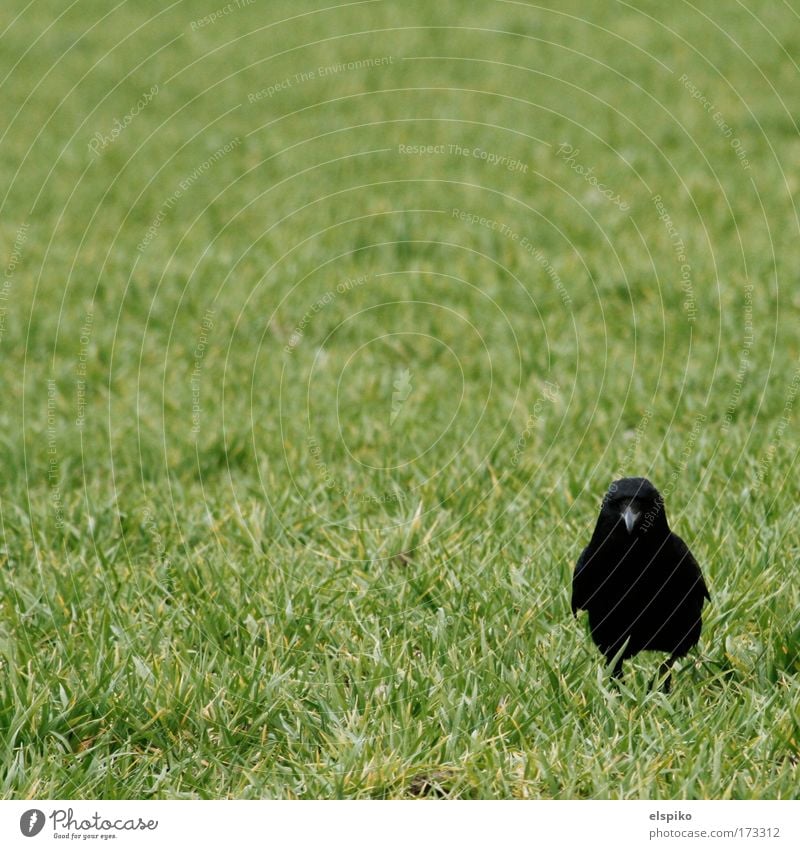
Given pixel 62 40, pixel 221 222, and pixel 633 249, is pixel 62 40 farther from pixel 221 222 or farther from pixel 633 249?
pixel 633 249

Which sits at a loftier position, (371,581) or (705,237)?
(705,237)

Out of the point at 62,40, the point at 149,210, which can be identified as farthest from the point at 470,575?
the point at 62,40

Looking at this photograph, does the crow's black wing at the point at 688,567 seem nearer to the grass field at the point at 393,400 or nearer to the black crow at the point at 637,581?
the black crow at the point at 637,581

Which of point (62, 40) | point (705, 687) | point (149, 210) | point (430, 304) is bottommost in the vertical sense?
point (705, 687)

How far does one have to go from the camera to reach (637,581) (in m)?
2.68

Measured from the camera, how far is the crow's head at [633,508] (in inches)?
101

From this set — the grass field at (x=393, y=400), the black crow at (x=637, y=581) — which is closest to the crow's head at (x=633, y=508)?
the black crow at (x=637, y=581)

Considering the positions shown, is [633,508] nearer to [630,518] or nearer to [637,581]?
[630,518]

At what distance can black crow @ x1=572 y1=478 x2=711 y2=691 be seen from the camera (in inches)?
103

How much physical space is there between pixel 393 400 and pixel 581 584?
7.49 ft

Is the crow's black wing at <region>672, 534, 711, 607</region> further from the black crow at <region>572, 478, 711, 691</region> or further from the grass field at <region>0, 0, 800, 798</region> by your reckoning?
the grass field at <region>0, 0, 800, 798</region>

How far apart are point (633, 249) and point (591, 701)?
13.4 feet

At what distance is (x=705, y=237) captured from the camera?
21.6 ft

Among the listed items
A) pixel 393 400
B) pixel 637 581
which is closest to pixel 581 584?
pixel 637 581
